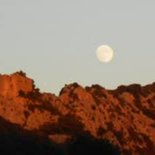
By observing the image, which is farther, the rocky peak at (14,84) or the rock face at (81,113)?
the rocky peak at (14,84)

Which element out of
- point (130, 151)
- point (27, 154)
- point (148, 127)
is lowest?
point (27, 154)

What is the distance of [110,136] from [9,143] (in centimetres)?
6650

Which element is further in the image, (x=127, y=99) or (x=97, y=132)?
(x=127, y=99)

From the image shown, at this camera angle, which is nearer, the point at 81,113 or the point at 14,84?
the point at 81,113

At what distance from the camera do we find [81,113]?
155 m

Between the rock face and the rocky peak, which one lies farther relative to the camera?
the rocky peak

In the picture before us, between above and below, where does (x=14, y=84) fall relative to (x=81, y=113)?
above

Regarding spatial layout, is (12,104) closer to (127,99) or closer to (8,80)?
(8,80)

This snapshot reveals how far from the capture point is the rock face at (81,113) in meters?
143

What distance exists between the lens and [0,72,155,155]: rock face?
143250mm

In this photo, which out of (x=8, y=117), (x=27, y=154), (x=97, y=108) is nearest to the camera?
(x=27, y=154)

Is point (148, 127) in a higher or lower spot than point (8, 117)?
higher

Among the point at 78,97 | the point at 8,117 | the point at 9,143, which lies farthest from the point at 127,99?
the point at 9,143

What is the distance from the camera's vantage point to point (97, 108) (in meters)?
162
